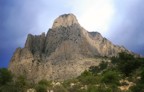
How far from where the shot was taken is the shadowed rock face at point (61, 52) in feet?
454

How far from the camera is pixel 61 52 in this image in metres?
145

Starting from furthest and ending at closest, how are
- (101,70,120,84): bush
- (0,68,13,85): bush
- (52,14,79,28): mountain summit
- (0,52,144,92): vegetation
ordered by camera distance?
(52,14,79,28): mountain summit, (0,68,13,85): bush, (101,70,120,84): bush, (0,52,144,92): vegetation

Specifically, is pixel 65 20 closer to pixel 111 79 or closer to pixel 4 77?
pixel 4 77

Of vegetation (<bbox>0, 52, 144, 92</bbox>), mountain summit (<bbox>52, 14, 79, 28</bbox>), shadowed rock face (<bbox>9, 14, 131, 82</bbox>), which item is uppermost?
mountain summit (<bbox>52, 14, 79, 28</bbox>)

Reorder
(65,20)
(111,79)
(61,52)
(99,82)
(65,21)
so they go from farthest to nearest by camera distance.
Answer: (65,20) → (65,21) → (61,52) → (99,82) → (111,79)

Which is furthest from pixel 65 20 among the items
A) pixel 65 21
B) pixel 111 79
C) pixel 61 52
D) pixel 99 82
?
pixel 111 79

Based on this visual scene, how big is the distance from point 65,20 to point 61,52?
1482 cm

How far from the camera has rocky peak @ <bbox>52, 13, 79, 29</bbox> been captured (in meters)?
154

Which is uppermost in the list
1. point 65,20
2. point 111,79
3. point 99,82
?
point 65,20

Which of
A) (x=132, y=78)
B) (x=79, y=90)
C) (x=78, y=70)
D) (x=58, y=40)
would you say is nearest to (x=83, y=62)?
(x=78, y=70)

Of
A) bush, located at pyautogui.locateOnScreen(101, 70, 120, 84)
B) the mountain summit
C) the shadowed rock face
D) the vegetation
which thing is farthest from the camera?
the mountain summit

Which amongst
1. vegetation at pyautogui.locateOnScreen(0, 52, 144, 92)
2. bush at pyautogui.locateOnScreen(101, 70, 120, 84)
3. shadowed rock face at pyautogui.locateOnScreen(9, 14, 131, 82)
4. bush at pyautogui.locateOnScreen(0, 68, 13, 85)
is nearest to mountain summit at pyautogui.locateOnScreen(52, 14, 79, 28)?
shadowed rock face at pyautogui.locateOnScreen(9, 14, 131, 82)

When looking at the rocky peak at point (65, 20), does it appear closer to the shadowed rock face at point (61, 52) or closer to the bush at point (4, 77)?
the shadowed rock face at point (61, 52)

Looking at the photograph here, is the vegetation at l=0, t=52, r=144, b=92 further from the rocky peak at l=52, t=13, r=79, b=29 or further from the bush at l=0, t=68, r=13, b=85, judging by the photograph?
the rocky peak at l=52, t=13, r=79, b=29
